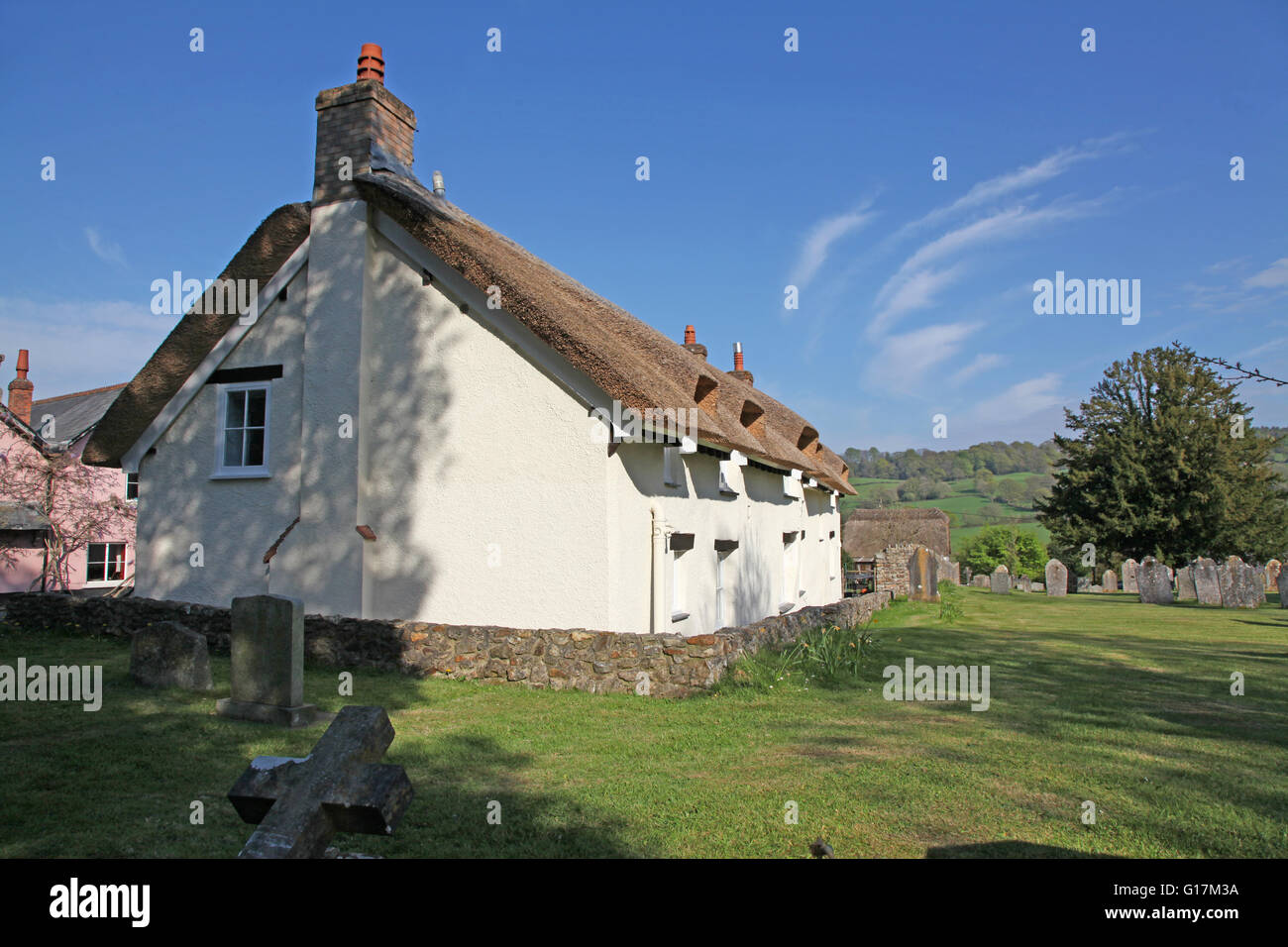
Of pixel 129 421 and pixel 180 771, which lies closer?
pixel 180 771

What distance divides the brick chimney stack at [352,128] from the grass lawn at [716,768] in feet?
22.2

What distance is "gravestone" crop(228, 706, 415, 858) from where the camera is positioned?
10.3 feet

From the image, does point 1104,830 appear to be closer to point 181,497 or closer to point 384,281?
point 384,281

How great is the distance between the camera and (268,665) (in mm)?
6895

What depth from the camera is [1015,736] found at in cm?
689

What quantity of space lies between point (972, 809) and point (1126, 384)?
38294 millimetres

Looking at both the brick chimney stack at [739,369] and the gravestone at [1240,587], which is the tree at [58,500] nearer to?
the brick chimney stack at [739,369]

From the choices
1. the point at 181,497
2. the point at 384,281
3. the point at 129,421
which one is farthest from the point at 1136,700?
the point at 129,421

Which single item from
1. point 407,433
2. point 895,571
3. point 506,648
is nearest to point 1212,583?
point 895,571

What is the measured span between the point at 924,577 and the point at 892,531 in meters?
17.7

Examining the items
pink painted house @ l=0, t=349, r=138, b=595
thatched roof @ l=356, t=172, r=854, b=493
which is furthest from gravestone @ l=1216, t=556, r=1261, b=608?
pink painted house @ l=0, t=349, r=138, b=595

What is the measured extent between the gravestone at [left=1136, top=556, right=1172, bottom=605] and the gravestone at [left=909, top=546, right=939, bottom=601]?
5846 millimetres

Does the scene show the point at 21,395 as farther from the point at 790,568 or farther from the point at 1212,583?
the point at 1212,583

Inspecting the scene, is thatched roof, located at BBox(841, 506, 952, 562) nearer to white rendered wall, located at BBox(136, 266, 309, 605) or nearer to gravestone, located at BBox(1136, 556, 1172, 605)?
gravestone, located at BBox(1136, 556, 1172, 605)
